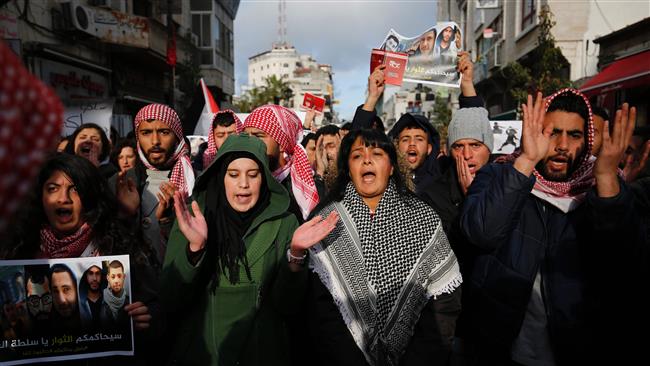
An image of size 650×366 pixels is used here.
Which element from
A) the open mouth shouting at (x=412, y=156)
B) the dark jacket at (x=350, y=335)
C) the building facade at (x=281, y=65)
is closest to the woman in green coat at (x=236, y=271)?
the dark jacket at (x=350, y=335)

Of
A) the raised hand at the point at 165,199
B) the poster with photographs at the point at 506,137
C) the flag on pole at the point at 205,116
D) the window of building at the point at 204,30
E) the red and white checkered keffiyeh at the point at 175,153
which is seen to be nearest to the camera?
the raised hand at the point at 165,199

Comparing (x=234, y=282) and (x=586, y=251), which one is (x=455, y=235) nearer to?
(x=586, y=251)

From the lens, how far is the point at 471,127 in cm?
359

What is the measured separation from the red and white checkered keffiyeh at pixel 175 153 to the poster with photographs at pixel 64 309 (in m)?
1.59

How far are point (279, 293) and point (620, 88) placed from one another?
1243 cm

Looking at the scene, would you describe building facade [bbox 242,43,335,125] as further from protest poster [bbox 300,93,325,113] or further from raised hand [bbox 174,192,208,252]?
raised hand [bbox 174,192,208,252]

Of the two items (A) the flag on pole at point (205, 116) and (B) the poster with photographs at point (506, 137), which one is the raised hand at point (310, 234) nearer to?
(A) the flag on pole at point (205, 116)

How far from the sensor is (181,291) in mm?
2334

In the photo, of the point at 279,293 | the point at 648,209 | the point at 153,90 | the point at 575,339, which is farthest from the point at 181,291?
the point at 153,90

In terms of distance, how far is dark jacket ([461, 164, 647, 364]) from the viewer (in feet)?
6.64

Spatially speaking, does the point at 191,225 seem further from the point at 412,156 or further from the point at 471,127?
the point at 412,156

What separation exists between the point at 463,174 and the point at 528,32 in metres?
21.6

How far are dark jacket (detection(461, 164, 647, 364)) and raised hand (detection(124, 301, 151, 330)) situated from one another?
157 centimetres

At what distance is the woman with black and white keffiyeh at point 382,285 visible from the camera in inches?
97.5
